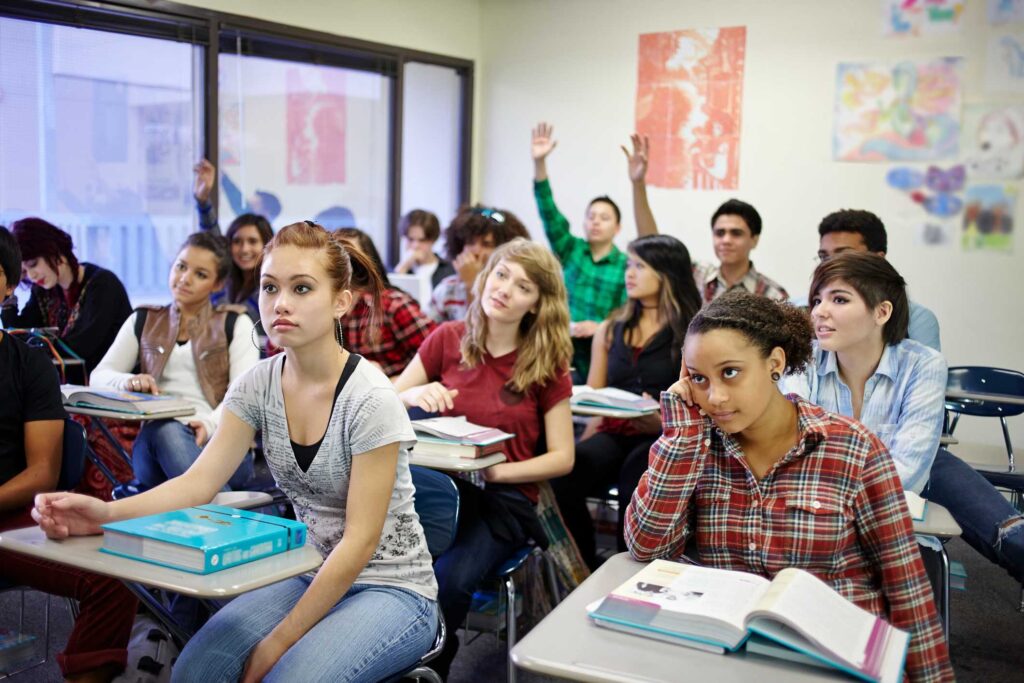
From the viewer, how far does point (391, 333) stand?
12.2ft

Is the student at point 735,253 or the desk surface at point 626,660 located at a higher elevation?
the student at point 735,253

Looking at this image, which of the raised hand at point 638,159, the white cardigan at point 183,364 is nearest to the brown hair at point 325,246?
the white cardigan at point 183,364

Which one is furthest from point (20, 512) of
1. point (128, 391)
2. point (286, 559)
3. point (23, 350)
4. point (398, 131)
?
point (398, 131)

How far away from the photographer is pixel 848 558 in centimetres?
177

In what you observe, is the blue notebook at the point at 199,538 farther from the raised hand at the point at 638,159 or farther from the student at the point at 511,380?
the raised hand at the point at 638,159

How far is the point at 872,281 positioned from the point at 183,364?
2.27 m

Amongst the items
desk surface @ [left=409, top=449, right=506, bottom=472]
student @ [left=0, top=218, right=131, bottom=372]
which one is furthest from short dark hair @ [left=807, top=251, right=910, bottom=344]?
student @ [left=0, top=218, right=131, bottom=372]

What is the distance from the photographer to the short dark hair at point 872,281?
9.05 ft

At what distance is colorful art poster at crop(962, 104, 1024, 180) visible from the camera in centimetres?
524

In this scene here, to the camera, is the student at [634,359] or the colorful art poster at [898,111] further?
the colorful art poster at [898,111]

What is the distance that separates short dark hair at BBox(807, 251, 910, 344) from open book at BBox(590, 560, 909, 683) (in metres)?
1.38

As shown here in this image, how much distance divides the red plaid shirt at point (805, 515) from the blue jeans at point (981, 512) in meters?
1.24

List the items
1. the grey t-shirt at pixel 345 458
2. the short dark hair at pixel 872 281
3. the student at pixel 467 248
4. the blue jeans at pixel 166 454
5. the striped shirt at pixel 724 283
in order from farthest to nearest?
1. the striped shirt at pixel 724 283
2. the student at pixel 467 248
3. the blue jeans at pixel 166 454
4. the short dark hair at pixel 872 281
5. the grey t-shirt at pixel 345 458

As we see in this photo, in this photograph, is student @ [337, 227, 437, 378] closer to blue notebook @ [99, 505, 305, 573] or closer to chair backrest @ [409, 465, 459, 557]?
chair backrest @ [409, 465, 459, 557]
